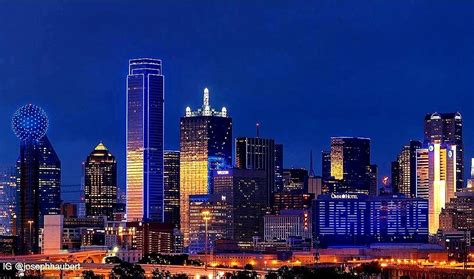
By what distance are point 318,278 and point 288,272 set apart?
27.4ft

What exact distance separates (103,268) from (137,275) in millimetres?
29343

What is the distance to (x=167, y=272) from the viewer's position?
599 ft

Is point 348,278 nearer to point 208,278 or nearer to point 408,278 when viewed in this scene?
point 208,278

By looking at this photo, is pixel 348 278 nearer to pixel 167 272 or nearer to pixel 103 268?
pixel 167 272

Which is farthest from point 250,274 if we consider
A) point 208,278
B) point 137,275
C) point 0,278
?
point 0,278

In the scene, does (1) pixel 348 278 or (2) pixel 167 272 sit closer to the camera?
(1) pixel 348 278

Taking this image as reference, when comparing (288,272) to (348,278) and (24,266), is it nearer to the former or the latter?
(348,278)

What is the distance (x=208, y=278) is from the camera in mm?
177625

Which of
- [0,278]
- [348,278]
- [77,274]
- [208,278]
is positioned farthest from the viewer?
[77,274]

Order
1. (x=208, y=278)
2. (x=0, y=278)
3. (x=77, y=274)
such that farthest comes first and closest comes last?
(x=77, y=274)
(x=208, y=278)
(x=0, y=278)

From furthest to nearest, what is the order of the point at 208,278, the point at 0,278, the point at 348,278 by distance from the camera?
the point at 208,278 < the point at 348,278 < the point at 0,278

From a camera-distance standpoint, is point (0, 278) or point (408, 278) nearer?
point (0, 278)

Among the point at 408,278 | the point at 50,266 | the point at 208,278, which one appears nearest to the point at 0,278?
the point at 50,266

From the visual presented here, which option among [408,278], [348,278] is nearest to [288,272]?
[348,278]
